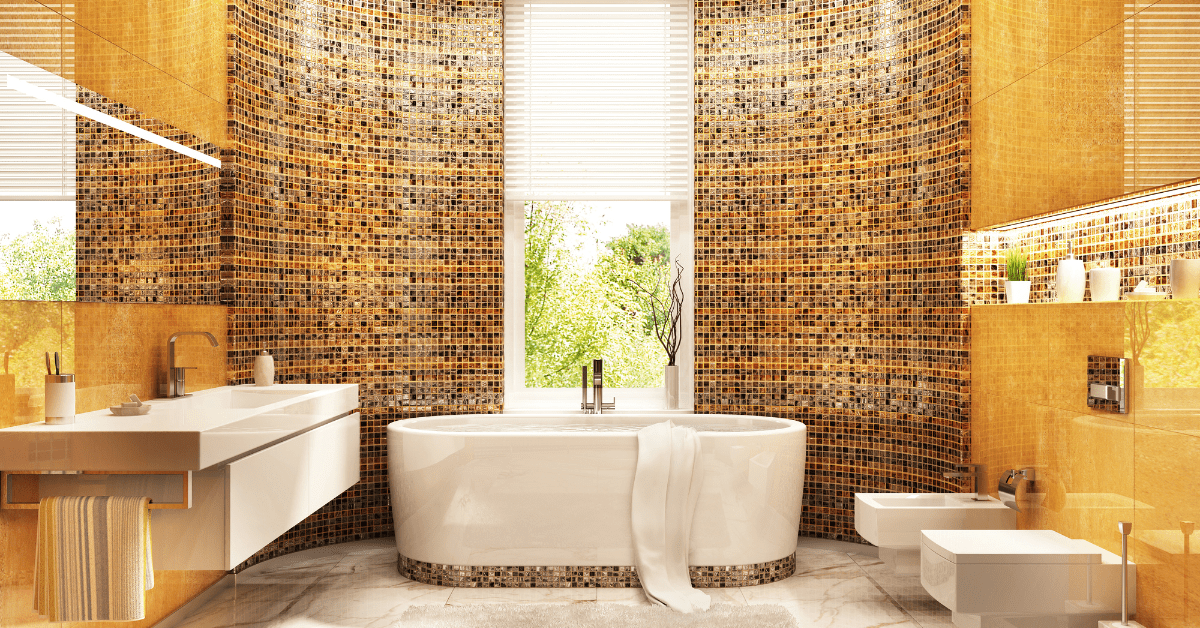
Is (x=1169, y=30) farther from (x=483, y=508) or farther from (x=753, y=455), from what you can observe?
(x=483, y=508)

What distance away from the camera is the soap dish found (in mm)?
2537

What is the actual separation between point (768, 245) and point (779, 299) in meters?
0.30

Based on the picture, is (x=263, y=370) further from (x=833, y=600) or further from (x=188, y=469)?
(x=833, y=600)

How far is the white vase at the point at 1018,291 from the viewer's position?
3281 mm

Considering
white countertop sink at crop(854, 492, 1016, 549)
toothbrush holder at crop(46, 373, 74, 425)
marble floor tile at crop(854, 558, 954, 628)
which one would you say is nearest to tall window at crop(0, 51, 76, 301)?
toothbrush holder at crop(46, 373, 74, 425)

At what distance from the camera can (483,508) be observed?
127 inches

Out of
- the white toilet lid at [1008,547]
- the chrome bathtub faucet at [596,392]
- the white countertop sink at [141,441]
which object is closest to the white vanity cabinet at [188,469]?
the white countertop sink at [141,441]

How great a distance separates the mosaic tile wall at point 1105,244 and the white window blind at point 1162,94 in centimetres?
8

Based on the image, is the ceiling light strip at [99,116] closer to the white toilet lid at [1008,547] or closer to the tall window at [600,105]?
the tall window at [600,105]

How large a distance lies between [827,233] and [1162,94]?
5.93 ft

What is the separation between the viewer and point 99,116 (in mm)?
2592

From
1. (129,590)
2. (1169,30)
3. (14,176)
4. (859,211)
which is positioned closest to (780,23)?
(859,211)

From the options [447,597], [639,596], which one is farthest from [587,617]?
[447,597]

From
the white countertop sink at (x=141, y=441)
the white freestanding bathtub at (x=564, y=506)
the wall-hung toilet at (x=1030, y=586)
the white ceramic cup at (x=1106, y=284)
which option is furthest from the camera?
the white freestanding bathtub at (x=564, y=506)
